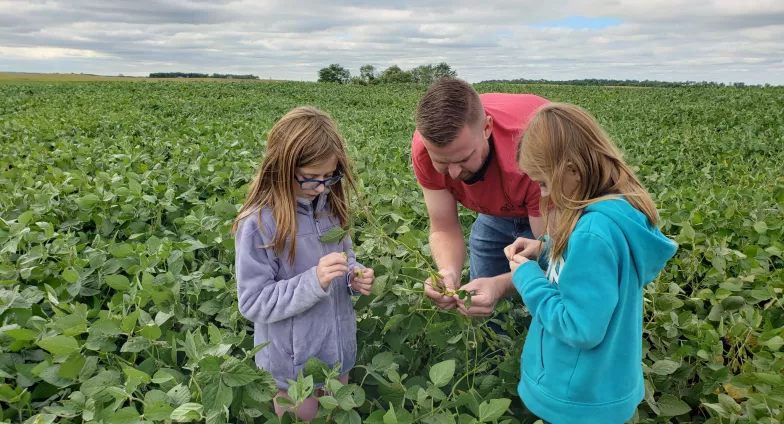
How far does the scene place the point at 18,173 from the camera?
173 inches

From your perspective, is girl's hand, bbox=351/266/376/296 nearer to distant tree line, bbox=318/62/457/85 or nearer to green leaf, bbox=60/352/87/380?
green leaf, bbox=60/352/87/380

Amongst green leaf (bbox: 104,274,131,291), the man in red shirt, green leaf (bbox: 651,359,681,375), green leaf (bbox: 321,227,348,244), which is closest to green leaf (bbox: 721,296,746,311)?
green leaf (bbox: 651,359,681,375)

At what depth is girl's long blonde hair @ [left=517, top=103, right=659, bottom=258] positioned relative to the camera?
55.8 inches

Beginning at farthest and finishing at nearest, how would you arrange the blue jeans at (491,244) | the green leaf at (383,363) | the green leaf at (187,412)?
1. the blue jeans at (491,244)
2. the green leaf at (383,363)
3. the green leaf at (187,412)

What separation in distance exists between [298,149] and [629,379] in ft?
3.86

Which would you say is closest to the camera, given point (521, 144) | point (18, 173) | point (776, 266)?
point (521, 144)

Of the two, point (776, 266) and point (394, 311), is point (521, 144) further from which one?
point (776, 266)

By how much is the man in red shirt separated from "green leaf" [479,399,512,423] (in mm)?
399

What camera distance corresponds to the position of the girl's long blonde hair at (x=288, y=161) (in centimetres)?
171

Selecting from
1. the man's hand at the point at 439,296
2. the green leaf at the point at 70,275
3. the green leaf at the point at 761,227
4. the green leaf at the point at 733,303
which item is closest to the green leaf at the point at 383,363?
the man's hand at the point at 439,296

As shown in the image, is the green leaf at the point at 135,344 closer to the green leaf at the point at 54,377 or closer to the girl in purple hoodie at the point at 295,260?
the green leaf at the point at 54,377

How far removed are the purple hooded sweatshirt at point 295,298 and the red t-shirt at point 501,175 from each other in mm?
639

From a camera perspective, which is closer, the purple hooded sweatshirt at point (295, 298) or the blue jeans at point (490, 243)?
the purple hooded sweatshirt at point (295, 298)

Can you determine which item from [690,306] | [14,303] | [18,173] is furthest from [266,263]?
[18,173]
